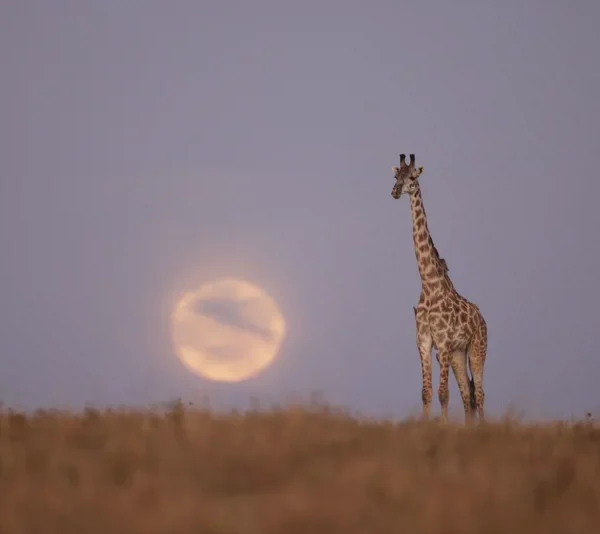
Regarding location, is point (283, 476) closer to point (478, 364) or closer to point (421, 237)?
point (478, 364)

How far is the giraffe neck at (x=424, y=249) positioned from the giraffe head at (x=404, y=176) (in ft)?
1.01

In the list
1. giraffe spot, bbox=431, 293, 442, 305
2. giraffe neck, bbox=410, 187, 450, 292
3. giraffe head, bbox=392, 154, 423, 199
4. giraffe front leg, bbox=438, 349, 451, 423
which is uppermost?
giraffe head, bbox=392, 154, 423, 199

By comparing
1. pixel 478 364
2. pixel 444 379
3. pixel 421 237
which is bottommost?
pixel 444 379

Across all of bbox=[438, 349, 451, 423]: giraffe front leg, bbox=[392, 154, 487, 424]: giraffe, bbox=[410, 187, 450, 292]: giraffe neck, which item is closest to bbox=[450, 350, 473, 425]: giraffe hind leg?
bbox=[392, 154, 487, 424]: giraffe

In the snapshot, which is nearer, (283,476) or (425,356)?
(283,476)

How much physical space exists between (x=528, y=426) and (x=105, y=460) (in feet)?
20.6

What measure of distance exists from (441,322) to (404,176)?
9.58 feet

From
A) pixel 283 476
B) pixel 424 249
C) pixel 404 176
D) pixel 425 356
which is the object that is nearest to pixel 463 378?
pixel 425 356

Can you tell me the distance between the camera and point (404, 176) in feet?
50.8

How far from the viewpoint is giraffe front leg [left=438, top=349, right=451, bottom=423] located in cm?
1410

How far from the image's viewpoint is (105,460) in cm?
724

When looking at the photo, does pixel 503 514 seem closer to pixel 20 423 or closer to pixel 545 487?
pixel 545 487

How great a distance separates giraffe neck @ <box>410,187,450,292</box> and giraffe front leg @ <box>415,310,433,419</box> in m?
0.96

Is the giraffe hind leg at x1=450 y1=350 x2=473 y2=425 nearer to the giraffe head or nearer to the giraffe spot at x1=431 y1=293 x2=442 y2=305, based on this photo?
the giraffe spot at x1=431 y1=293 x2=442 y2=305
